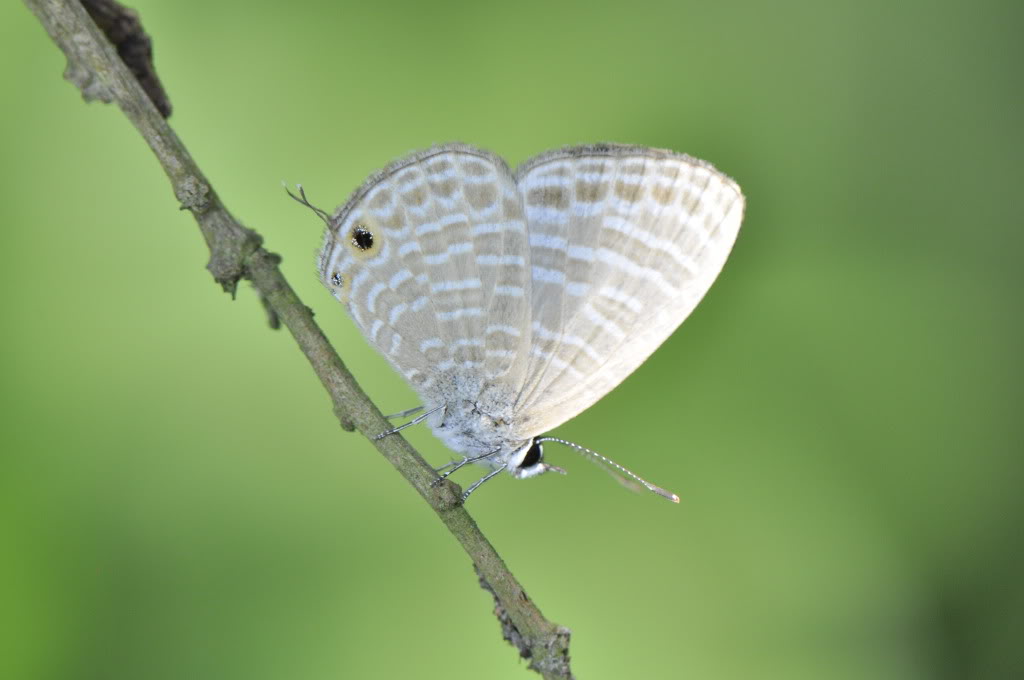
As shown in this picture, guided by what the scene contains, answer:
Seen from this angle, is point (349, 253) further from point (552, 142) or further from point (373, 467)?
point (552, 142)

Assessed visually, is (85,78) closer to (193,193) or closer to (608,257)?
(193,193)

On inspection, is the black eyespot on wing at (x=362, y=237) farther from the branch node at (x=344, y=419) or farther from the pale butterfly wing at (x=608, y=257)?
the branch node at (x=344, y=419)

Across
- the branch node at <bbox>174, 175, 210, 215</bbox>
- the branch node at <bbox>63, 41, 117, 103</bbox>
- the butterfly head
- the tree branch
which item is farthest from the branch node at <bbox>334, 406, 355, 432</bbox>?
the branch node at <bbox>63, 41, 117, 103</bbox>

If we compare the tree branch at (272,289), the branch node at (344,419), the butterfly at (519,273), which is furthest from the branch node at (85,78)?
the branch node at (344,419)

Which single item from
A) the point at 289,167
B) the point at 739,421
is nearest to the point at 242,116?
the point at 289,167

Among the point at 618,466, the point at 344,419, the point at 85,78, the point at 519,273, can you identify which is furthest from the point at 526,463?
the point at 85,78

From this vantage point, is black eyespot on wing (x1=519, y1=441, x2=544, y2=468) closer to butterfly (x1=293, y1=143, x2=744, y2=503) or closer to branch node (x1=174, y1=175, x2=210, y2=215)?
butterfly (x1=293, y1=143, x2=744, y2=503)
